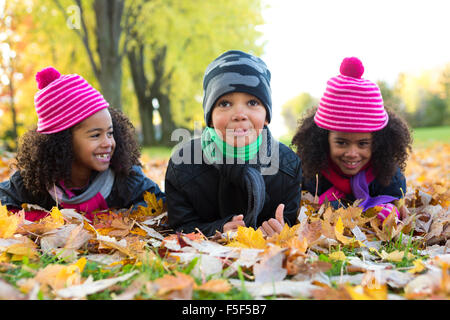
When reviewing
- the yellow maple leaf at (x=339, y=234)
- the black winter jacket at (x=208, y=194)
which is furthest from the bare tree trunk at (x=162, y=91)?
the yellow maple leaf at (x=339, y=234)

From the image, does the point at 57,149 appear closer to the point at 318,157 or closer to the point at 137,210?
the point at 137,210

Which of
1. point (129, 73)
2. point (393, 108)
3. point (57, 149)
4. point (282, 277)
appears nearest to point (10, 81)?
point (129, 73)

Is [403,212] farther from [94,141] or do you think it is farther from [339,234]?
[94,141]

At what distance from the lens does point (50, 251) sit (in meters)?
1.92

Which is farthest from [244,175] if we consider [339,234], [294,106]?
[294,106]

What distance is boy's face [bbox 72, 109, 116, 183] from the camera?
3.06 m

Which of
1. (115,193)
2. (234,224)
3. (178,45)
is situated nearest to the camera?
(234,224)

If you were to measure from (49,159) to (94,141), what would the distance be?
0.37m

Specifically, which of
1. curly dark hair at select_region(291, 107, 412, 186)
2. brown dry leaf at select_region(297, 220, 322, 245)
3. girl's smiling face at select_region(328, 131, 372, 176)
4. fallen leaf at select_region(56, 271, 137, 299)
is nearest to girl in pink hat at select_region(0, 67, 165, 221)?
curly dark hair at select_region(291, 107, 412, 186)

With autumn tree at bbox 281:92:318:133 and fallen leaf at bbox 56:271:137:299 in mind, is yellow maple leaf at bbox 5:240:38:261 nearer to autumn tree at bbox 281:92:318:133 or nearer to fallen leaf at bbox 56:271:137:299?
fallen leaf at bbox 56:271:137:299

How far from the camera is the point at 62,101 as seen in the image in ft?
9.77

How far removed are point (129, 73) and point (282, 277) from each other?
59.0 feet

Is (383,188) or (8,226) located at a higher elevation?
(8,226)

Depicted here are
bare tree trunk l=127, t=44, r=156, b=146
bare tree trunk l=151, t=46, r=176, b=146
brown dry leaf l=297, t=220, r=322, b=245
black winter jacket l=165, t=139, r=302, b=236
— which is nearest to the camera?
brown dry leaf l=297, t=220, r=322, b=245
